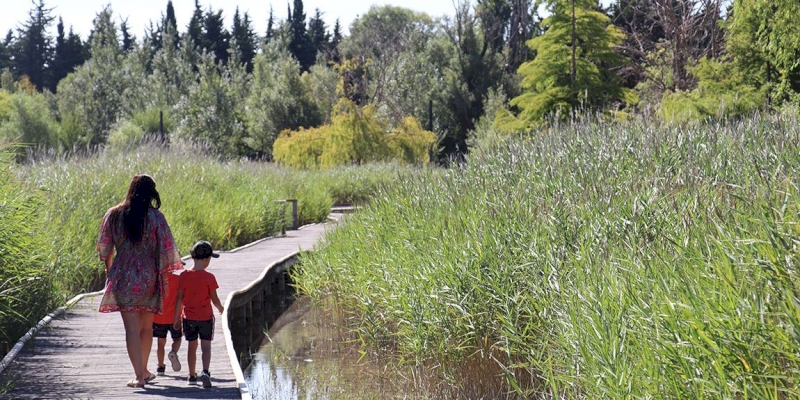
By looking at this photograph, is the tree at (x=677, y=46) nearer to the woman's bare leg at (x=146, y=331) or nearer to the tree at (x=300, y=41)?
the woman's bare leg at (x=146, y=331)

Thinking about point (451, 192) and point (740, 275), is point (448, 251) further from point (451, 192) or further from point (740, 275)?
point (740, 275)

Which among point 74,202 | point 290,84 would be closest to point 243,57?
point 290,84

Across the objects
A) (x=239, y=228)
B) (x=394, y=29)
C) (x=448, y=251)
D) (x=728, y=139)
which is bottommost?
(x=239, y=228)

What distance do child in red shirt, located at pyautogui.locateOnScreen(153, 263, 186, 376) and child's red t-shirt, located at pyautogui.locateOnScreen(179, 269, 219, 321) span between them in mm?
90

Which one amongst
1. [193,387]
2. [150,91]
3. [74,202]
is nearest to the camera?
[193,387]

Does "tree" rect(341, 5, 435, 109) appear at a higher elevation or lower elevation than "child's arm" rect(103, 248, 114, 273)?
higher

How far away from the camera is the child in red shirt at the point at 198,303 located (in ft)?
23.1

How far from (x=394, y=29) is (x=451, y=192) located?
212ft

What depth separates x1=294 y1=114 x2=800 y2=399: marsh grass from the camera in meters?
4.47

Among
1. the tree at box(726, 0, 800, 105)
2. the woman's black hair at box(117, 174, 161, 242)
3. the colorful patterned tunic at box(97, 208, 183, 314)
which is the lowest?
the colorful patterned tunic at box(97, 208, 183, 314)

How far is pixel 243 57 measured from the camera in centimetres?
7500

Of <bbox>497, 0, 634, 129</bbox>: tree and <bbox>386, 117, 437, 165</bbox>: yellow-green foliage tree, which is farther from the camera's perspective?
<bbox>386, 117, 437, 165</bbox>: yellow-green foliage tree

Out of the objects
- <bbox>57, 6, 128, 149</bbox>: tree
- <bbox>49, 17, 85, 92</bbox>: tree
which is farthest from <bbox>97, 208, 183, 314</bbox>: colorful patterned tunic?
<bbox>49, 17, 85, 92</bbox>: tree

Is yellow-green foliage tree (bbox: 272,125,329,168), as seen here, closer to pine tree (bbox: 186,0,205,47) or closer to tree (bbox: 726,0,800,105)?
tree (bbox: 726,0,800,105)
